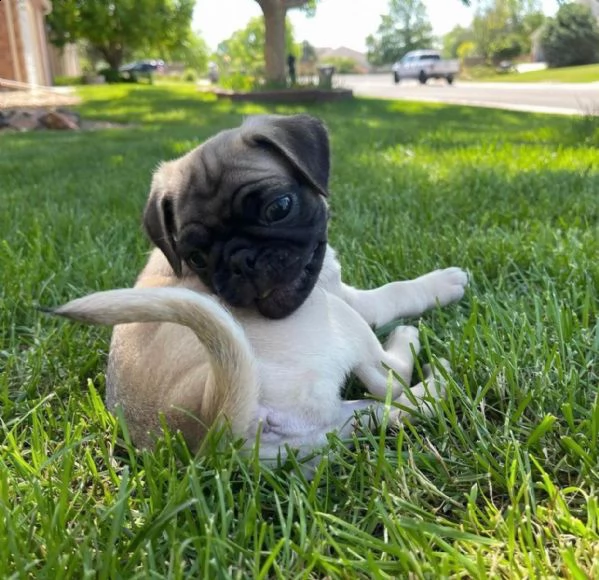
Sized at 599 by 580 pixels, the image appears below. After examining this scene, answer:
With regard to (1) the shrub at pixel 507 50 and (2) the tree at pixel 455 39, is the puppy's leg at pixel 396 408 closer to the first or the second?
(1) the shrub at pixel 507 50

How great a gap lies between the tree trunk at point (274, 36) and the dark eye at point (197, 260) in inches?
739

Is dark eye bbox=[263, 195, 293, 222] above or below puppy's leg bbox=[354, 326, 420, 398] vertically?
above

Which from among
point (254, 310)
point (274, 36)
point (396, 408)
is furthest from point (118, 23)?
point (396, 408)

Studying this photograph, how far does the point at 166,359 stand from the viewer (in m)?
2.21

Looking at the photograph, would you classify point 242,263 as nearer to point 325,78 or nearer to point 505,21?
point 325,78

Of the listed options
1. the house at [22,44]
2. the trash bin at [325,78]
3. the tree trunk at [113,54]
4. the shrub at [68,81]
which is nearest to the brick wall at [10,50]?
the house at [22,44]

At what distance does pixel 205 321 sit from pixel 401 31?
118382 mm

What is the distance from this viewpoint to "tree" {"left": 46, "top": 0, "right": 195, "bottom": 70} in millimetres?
43594

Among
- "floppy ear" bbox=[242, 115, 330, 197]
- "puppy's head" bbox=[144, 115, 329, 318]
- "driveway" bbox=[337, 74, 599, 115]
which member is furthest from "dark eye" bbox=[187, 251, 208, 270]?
Result: "driveway" bbox=[337, 74, 599, 115]

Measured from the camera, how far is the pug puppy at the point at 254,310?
6.21ft

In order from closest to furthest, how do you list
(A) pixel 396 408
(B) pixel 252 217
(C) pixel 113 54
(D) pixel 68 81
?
1. (A) pixel 396 408
2. (B) pixel 252 217
3. (D) pixel 68 81
4. (C) pixel 113 54

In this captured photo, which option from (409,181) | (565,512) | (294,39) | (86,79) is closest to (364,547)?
(565,512)

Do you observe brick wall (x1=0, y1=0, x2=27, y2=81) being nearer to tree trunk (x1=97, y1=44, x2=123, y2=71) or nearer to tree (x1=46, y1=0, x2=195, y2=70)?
tree (x1=46, y1=0, x2=195, y2=70)

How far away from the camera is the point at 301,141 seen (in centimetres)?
299
